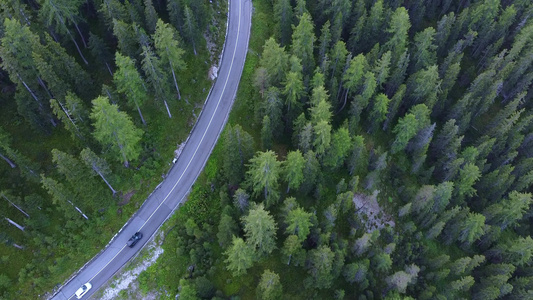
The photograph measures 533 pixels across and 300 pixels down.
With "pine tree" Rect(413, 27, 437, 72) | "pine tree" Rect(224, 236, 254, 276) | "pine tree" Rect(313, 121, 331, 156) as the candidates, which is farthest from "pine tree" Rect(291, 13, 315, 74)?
"pine tree" Rect(224, 236, 254, 276)

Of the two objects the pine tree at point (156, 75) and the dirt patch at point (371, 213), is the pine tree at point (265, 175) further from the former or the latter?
the dirt patch at point (371, 213)

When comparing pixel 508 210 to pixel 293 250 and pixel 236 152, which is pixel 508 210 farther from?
pixel 236 152

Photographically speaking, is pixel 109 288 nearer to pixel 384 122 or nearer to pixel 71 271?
pixel 71 271

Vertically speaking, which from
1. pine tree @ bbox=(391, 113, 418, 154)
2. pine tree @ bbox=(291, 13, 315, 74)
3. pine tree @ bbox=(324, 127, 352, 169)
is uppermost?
pine tree @ bbox=(291, 13, 315, 74)

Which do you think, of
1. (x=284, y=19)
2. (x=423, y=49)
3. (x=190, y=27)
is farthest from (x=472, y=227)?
(x=190, y=27)

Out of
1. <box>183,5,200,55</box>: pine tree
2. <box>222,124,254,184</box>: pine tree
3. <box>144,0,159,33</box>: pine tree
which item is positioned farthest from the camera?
<box>183,5,200,55</box>: pine tree

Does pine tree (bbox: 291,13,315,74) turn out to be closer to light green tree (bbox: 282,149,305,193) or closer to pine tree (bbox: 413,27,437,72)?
light green tree (bbox: 282,149,305,193)
